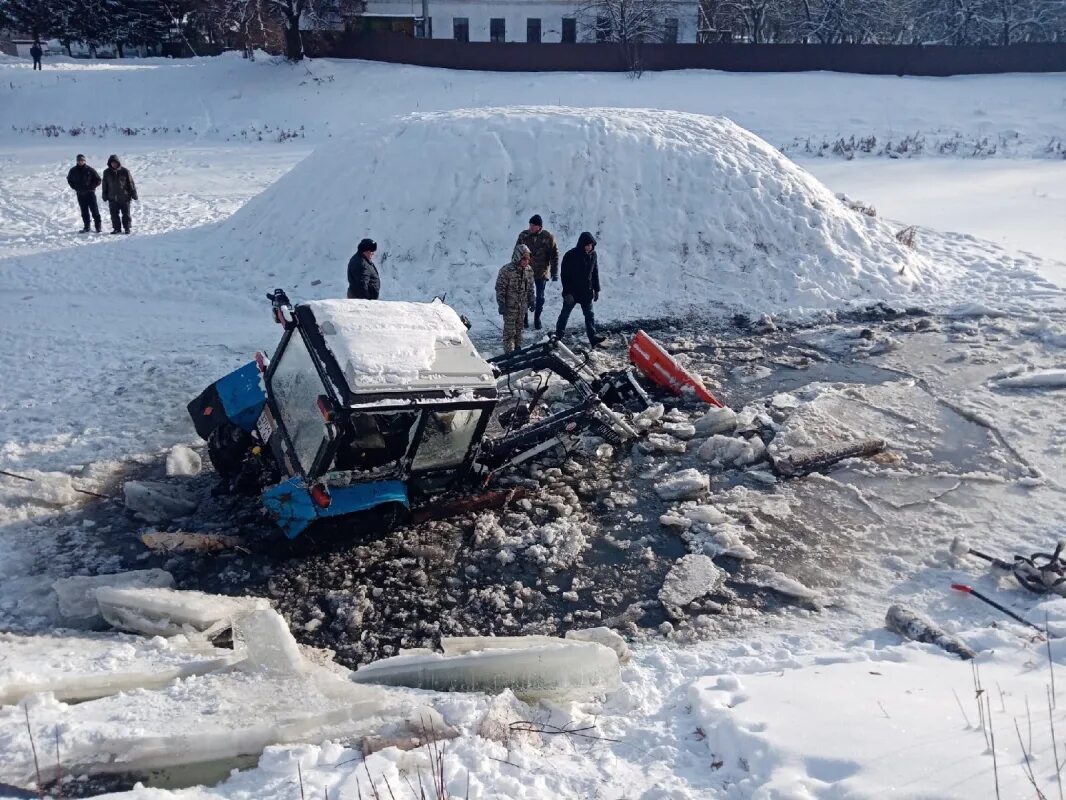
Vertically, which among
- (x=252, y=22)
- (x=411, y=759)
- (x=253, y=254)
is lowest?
(x=411, y=759)

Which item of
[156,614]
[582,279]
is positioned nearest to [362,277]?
[582,279]

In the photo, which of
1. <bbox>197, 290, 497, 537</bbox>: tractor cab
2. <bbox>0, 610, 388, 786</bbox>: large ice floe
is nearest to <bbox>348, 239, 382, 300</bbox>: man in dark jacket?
<bbox>197, 290, 497, 537</bbox>: tractor cab

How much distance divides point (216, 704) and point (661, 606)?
3356 millimetres

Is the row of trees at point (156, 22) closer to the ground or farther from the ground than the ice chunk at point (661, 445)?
farther from the ground

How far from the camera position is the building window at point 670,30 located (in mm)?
41250

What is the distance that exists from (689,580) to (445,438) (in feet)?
7.57

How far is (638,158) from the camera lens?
14.8 metres

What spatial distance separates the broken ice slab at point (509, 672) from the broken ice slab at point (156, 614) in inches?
49.9

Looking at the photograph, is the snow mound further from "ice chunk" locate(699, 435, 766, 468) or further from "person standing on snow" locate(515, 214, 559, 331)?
"ice chunk" locate(699, 435, 766, 468)

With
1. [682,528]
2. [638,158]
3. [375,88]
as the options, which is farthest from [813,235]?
[375,88]

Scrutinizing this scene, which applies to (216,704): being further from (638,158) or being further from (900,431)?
(638,158)

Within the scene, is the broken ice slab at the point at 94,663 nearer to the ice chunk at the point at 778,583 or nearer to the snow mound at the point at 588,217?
the ice chunk at the point at 778,583

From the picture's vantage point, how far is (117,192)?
1514cm

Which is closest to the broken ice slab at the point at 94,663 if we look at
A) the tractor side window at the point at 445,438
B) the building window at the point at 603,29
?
the tractor side window at the point at 445,438
